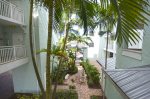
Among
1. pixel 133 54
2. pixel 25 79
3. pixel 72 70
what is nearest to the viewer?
pixel 133 54

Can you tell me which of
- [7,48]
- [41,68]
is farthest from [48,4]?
[41,68]

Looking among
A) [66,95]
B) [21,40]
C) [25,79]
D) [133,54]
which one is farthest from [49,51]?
[25,79]

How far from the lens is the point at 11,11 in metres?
11.2

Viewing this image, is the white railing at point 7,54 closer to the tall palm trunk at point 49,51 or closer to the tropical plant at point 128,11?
the tall palm trunk at point 49,51

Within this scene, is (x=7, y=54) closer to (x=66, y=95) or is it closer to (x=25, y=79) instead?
(x=25, y=79)

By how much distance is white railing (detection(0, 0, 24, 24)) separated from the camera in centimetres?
1016

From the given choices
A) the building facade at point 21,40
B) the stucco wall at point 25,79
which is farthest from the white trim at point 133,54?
the stucco wall at point 25,79

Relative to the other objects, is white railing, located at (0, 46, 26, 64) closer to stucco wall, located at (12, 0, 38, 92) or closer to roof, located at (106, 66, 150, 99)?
stucco wall, located at (12, 0, 38, 92)

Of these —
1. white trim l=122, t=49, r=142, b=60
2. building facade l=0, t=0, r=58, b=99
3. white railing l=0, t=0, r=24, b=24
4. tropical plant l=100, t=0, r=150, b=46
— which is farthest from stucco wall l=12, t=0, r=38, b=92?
tropical plant l=100, t=0, r=150, b=46

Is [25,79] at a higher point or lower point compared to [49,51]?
lower

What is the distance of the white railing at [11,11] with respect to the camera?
10.2 metres

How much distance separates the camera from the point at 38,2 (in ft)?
22.4

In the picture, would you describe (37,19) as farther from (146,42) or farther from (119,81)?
(119,81)

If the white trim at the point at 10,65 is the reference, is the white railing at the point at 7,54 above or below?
above
